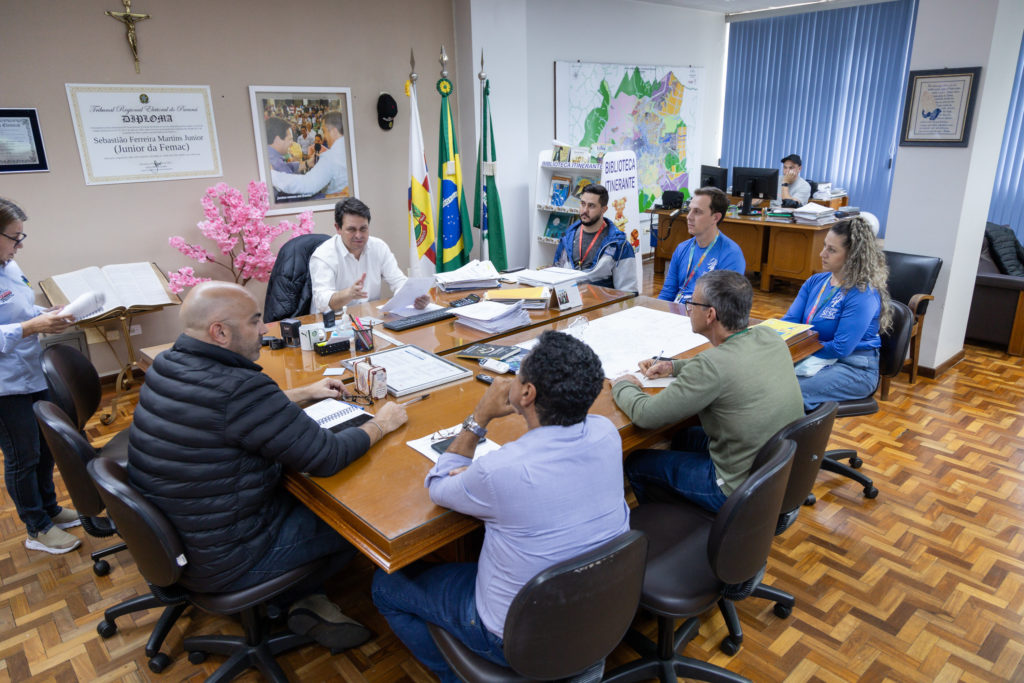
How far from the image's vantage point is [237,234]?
14.1ft

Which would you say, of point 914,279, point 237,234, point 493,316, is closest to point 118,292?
point 237,234

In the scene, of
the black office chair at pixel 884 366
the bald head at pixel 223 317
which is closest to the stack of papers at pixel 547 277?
the black office chair at pixel 884 366

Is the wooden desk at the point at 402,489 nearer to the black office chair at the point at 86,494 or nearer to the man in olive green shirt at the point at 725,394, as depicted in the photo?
the man in olive green shirt at the point at 725,394

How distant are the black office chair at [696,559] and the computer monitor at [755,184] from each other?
17.0 ft

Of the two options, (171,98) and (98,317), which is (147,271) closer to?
(98,317)

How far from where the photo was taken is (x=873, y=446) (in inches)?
133

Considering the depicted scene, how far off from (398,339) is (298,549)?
1106mm

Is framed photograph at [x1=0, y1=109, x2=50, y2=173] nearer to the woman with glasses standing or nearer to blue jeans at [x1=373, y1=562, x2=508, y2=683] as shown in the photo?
the woman with glasses standing

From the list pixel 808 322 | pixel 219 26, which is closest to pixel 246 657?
pixel 808 322

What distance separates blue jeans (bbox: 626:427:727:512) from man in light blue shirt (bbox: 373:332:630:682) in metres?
0.63

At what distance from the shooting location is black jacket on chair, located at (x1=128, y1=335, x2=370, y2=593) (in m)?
1.56

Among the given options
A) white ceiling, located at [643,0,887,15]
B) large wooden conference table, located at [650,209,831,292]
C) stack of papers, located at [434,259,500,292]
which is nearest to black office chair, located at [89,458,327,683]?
stack of papers, located at [434,259,500,292]

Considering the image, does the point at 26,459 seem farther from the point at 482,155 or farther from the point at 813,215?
the point at 813,215

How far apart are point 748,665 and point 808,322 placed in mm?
1619
